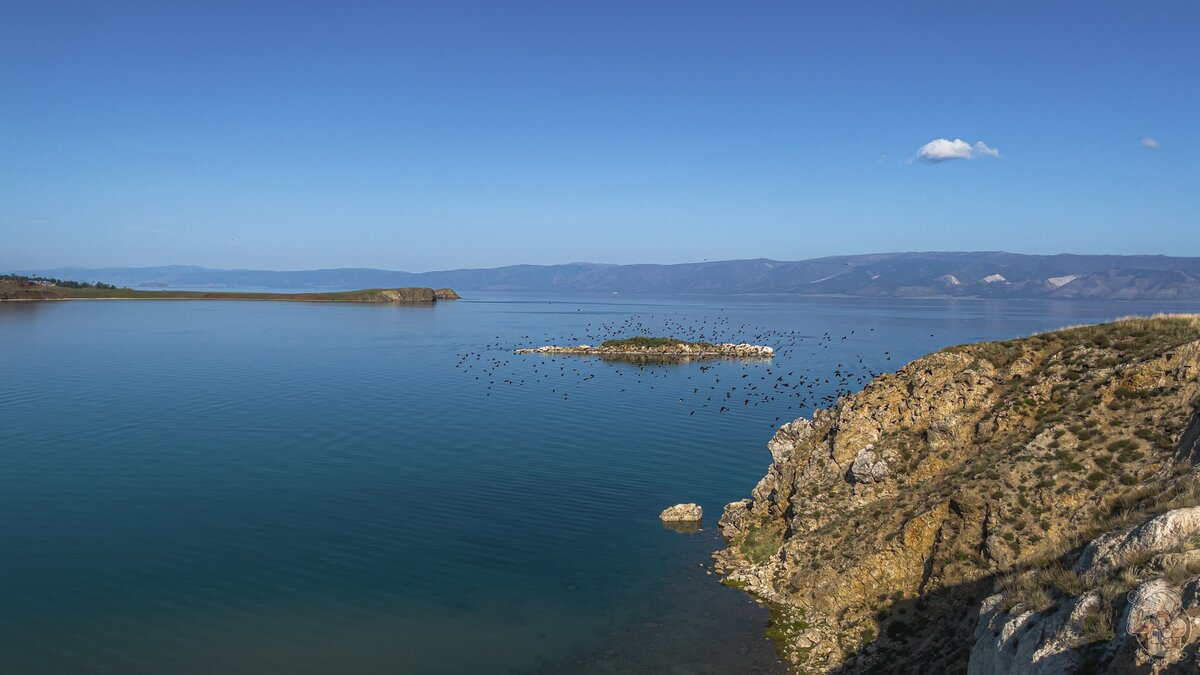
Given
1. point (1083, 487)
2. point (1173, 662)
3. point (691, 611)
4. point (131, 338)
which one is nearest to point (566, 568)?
point (691, 611)

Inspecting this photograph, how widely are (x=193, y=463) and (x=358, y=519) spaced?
19.0m

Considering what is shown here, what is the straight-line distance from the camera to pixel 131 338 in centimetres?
13838

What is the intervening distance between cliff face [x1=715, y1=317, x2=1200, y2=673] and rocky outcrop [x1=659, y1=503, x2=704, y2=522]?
2116 millimetres

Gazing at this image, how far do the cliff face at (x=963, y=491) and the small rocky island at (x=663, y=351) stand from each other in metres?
93.3

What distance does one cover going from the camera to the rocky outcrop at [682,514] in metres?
43.4

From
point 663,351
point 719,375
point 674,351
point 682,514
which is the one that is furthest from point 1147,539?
point 663,351

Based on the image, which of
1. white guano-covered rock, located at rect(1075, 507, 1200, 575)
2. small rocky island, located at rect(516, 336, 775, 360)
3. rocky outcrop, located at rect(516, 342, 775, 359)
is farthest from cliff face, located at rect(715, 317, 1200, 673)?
rocky outcrop, located at rect(516, 342, 775, 359)

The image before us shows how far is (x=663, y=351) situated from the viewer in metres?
140

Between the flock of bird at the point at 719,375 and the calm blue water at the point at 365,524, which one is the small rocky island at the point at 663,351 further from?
the calm blue water at the point at 365,524

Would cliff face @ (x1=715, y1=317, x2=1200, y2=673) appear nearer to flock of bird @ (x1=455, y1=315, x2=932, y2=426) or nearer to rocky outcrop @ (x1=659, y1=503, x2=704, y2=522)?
rocky outcrop @ (x1=659, y1=503, x2=704, y2=522)

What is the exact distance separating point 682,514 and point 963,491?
17.0 metres

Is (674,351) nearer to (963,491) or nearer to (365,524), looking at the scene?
(365,524)

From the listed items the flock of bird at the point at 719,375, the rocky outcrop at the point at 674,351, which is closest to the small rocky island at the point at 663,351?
the rocky outcrop at the point at 674,351

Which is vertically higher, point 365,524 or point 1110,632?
point 1110,632
